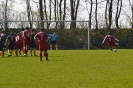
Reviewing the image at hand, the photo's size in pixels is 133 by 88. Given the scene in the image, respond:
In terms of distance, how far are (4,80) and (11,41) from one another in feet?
48.1

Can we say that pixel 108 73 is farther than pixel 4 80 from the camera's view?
Yes

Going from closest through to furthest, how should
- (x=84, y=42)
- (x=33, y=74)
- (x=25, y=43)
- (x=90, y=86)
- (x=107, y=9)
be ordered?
(x=90, y=86) < (x=33, y=74) < (x=25, y=43) < (x=84, y=42) < (x=107, y=9)

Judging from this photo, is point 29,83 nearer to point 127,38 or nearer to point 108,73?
point 108,73

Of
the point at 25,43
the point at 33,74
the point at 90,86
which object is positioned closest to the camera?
the point at 90,86

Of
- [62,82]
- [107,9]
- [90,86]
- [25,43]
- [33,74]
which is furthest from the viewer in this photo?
[107,9]

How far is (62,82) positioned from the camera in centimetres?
1223

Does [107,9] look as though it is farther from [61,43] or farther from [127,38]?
[61,43]

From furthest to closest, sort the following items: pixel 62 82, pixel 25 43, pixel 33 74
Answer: pixel 25 43, pixel 33 74, pixel 62 82

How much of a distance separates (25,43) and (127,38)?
26.4 m

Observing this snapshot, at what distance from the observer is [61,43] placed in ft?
160

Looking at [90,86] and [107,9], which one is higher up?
[107,9]

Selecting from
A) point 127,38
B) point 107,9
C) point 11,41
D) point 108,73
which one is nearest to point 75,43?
point 127,38

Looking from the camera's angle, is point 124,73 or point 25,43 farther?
point 25,43

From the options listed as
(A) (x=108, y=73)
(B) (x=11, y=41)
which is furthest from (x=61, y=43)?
(A) (x=108, y=73)
